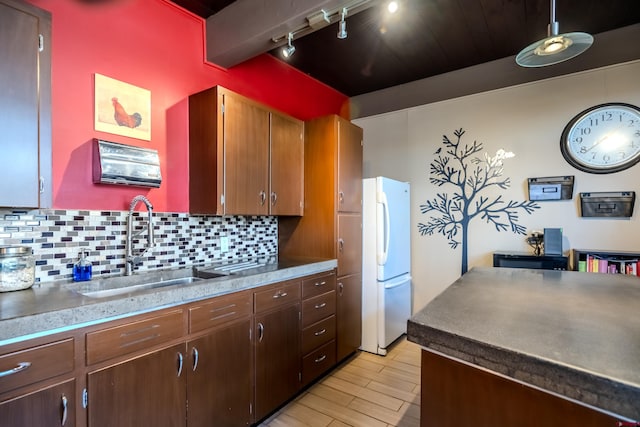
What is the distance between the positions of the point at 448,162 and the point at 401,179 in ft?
1.82

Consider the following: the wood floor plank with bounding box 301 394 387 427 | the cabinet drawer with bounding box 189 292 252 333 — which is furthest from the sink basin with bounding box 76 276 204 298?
the wood floor plank with bounding box 301 394 387 427

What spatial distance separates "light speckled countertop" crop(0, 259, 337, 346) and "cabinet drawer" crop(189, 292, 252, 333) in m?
0.04

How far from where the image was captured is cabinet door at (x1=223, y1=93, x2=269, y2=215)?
2191mm

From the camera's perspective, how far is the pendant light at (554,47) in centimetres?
152

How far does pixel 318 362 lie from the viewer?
248 centimetres

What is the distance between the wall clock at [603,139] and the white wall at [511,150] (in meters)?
0.06

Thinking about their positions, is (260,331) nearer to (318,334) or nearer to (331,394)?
(318,334)

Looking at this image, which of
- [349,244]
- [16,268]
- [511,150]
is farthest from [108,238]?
[511,150]

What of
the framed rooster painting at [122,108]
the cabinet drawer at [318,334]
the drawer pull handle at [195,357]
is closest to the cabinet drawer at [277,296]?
the cabinet drawer at [318,334]

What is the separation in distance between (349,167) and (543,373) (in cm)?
233

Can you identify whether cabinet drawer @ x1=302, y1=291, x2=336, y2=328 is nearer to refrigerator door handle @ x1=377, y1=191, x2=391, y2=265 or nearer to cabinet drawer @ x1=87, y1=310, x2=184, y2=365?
refrigerator door handle @ x1=377, y1=191, x2=391, y2=265

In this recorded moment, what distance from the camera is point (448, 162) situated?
11.4ft

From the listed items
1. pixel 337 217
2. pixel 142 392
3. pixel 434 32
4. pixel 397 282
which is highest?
pixel 434 32

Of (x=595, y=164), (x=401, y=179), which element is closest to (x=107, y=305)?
(x=401, y=179)
